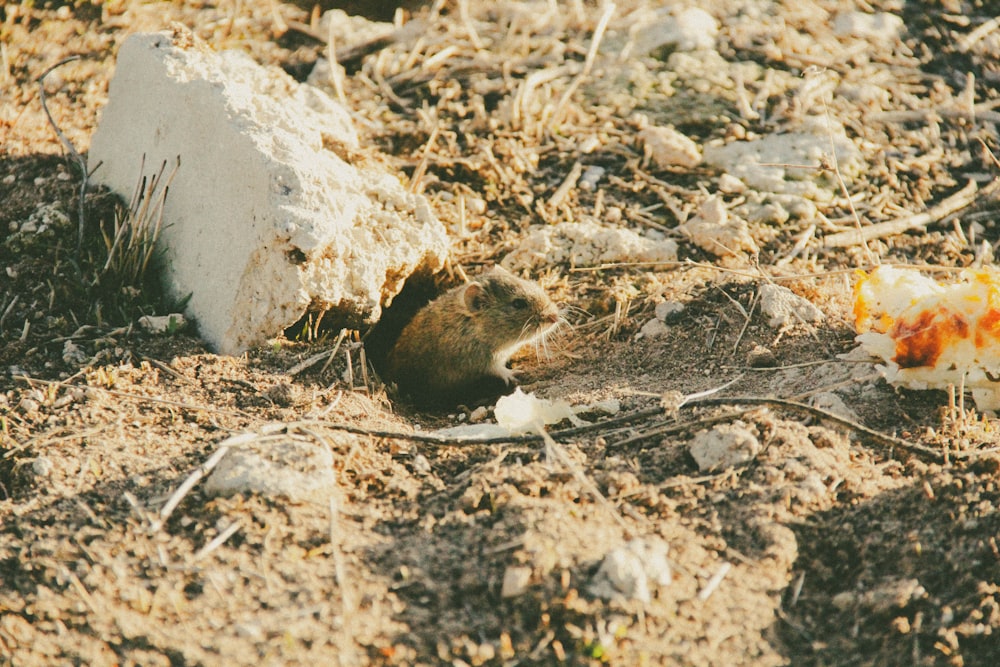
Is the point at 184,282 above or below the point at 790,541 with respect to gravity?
above

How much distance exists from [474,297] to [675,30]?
10.5ft

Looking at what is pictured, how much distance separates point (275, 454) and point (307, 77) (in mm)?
4147

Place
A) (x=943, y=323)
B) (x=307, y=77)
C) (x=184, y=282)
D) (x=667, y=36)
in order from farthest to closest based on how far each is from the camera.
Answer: (x=667, y=36)
(x=307, y=77)
(x=184, y=282)
(x=943, y=323)

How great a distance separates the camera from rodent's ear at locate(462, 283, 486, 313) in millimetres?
Result: 5552

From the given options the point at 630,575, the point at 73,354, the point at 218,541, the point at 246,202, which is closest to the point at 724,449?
the point at 630,575

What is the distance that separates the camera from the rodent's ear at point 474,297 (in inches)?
219

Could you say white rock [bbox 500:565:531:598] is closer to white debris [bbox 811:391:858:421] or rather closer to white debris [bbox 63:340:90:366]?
white debris [bbox 811:391:858:421]

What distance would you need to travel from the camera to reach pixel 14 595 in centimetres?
289

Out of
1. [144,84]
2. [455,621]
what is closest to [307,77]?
[144,84]

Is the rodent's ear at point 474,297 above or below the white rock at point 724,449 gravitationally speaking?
below

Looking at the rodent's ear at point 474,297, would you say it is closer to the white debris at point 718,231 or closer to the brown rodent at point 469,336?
the brown rodent at point 469,336

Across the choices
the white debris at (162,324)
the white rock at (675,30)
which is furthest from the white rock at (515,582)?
the white rock at (675,30)

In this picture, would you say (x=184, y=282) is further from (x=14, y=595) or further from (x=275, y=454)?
(x=14, y=595)

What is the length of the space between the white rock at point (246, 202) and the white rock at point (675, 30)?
2.93 metres
